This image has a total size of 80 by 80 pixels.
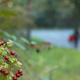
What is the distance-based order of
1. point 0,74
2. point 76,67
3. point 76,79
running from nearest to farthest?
1. point 0,74
2. point 76,79
3. point 76,67

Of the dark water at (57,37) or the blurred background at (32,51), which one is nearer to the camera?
the blurred background at (32,51)

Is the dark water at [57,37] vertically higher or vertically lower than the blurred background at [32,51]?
higher

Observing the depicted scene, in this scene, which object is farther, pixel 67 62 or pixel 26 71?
pixel 67 62

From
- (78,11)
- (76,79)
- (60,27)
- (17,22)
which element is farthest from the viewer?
(60,27)

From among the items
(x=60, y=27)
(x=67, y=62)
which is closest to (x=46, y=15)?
(x=60, y=27)

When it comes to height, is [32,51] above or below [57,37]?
below

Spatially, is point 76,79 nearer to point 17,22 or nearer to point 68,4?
point 17,22

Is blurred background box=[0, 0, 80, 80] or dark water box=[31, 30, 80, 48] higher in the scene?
dark water box=[31, 30, 80, 48]

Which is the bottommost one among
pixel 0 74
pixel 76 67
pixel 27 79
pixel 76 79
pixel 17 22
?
pixel 0 74

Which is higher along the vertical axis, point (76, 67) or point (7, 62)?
point (76, 67)

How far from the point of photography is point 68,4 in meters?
9.77

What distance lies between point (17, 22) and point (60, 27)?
22.4m

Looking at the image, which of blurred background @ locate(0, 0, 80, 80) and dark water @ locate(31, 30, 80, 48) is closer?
blurred background @ locate(0, 0, 80, 80)

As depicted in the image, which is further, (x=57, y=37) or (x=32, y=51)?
(x=57, y=37)
